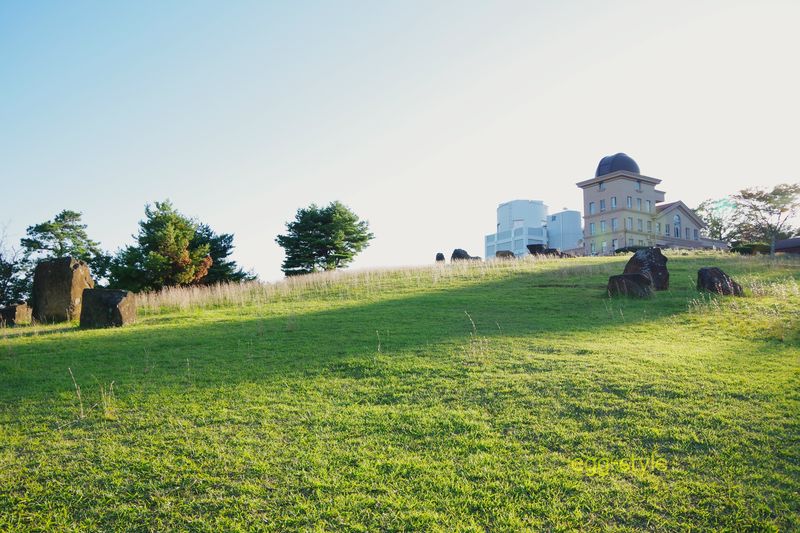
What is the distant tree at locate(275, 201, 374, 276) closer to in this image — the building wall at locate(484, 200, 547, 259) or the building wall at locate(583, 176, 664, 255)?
the building wall at locate(583, 176, 664, 255)

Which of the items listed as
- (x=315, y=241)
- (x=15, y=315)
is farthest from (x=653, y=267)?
(x=315, y=241)

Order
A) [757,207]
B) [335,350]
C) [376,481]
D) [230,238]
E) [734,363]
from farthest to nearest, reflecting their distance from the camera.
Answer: [757,207], [230,238], [335,350], [734,363], [376,481]

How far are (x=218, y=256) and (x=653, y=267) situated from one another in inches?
1005

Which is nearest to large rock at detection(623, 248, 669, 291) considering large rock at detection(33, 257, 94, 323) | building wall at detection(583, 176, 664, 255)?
large rock at detection(33, 257, 94, 323)

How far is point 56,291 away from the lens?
14.2m

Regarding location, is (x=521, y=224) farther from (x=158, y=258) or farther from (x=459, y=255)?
(x=158, y=258)

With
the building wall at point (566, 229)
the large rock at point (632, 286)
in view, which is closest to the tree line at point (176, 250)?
the large rock at point (632, 286)

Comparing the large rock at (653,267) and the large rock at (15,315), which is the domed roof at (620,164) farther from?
the large rock at (15,315)

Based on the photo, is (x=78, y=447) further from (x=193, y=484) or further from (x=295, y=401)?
(x=295, y=401)

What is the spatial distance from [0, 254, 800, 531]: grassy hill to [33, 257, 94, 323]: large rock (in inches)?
171

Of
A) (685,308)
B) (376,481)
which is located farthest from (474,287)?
(376,481)

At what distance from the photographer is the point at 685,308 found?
12164mm

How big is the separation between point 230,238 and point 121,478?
29.2m

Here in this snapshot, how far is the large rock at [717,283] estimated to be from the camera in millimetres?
13766
